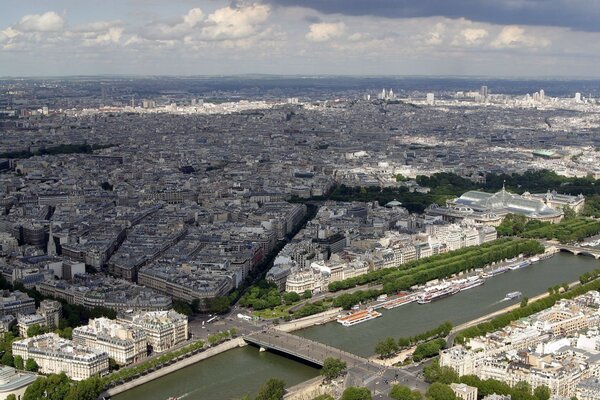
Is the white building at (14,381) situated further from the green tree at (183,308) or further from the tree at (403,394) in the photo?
the tree at (403,394)

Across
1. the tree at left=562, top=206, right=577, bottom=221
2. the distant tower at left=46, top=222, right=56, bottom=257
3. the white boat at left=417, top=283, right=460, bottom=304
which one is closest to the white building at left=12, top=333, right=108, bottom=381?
the distant tower at left=46, top=222, right=56, bottom=257

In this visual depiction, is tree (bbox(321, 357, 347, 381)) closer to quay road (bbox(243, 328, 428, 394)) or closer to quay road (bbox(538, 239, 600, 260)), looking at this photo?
quay road (bbox(243, 328, 428, 394))

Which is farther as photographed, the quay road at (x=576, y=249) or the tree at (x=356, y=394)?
the quay road at (x=576, y=249)

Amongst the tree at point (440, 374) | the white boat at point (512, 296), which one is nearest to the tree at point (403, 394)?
the tree at point (440, 374)

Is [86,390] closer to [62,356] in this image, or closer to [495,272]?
[62,356]

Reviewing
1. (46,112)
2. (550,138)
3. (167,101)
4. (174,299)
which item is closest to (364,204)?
(174,299)

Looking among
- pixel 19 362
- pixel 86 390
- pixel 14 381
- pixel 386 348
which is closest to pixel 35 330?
pixel 19 362
